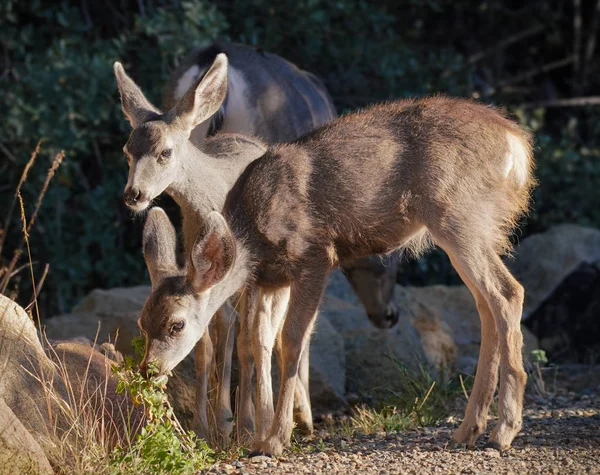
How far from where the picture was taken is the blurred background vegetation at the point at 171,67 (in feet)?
34.5

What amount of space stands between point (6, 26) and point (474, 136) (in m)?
6.68

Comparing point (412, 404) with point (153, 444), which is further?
point (412, 404)

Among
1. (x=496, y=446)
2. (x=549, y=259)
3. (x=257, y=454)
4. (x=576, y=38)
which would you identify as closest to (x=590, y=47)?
(x=576, y=38)

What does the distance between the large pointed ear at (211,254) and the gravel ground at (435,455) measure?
3.27 feet

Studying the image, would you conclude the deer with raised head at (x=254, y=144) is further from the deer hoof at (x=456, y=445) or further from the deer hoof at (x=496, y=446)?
the deer hoof at (x=496, y=446)

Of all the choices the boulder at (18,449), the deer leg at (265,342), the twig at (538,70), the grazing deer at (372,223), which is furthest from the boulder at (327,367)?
the twig at (538,70)

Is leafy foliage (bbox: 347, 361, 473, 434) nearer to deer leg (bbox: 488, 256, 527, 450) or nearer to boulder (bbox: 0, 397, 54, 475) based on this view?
deer leg (bbox: 488, 256, 527, 450)

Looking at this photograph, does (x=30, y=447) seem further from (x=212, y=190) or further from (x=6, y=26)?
(x=6, y=26)

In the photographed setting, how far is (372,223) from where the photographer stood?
6.29m

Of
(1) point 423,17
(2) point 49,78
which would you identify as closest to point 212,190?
(2) point 49,78

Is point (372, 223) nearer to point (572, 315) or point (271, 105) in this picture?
point (271, 105)

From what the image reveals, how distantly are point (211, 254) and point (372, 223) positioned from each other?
3.32 ft

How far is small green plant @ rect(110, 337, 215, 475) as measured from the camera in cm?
540

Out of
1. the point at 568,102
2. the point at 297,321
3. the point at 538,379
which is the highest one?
the point at 568,102
